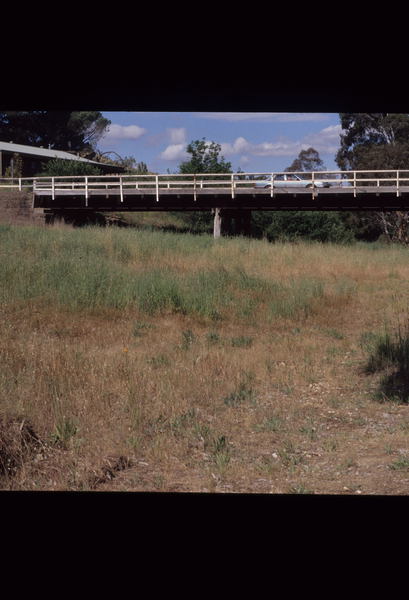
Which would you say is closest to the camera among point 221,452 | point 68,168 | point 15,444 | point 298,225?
point 15,444

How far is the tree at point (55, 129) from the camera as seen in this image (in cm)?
5334

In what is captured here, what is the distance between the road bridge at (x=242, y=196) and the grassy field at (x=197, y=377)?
10.7 metres

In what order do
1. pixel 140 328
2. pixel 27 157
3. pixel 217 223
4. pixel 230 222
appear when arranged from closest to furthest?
pixel 140 328, pixel 217 223, pixel 230 222, pixel 27 157

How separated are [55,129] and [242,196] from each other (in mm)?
30574

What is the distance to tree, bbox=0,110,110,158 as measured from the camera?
53.3 m

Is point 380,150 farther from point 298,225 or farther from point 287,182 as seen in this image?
point 287,182

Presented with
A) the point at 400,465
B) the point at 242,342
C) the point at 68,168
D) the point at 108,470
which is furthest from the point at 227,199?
the point at 108,470

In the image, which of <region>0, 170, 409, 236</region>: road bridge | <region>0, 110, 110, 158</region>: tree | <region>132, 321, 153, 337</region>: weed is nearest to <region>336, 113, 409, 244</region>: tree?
<region>0, 170, 409, 236</region>: road bridge

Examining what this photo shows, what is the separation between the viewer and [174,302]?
49.1 feet

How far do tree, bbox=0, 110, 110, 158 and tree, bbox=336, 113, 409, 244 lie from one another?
2030 cm

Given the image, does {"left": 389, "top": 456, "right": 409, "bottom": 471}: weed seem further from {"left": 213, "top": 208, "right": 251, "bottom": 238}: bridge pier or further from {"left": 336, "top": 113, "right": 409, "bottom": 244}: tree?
{"left": 336, "top": 113, "right": 409, "bottom": 244}: tree

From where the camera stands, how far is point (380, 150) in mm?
43156
